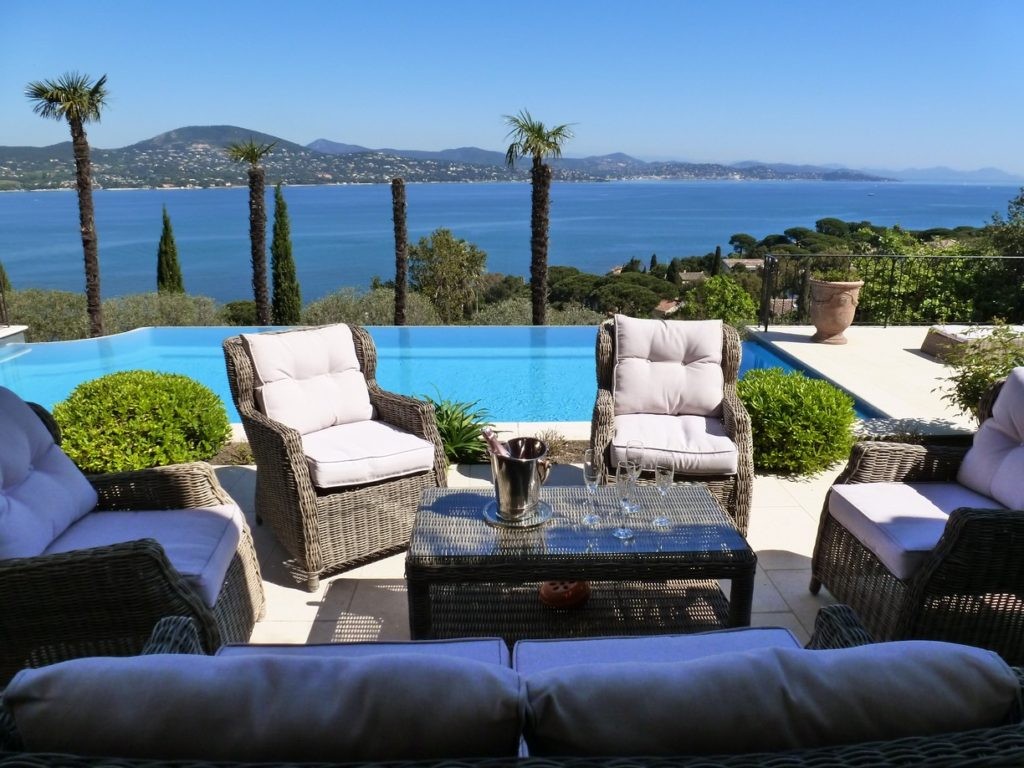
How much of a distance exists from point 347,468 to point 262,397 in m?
0.66

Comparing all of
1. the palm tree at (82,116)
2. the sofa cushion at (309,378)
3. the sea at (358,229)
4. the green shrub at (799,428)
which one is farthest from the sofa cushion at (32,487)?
the sea at (358,229)

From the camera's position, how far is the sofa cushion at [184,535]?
7.58 ft

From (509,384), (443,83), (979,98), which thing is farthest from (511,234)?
(509,384)

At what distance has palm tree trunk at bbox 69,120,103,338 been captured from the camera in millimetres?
12528

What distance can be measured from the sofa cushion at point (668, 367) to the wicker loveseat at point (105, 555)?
2.17m

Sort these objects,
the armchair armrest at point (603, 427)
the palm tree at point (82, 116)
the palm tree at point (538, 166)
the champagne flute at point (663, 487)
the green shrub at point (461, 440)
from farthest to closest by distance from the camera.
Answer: the palm tree at point (82, 116) < the palm tree at point (538, 166) < the green shrub at point (461, 440) < the armchair armrest at point (603, 427) < the champagne flute at point (663, 487)

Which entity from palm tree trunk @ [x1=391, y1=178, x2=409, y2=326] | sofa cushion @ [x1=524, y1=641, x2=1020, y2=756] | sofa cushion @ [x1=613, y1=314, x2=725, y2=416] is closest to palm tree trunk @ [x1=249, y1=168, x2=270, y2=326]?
palm tree trunk @ [x1=391, y1=178, x2=409, y2=326]

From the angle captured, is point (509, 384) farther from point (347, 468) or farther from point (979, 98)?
point (979, 98)

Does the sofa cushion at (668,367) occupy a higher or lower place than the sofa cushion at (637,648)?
higher

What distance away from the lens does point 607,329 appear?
4.13 metres

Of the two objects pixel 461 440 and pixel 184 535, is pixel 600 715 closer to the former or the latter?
pixel 184 535

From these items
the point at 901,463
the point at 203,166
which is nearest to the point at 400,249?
the point at 901,463

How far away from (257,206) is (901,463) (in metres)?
13.2

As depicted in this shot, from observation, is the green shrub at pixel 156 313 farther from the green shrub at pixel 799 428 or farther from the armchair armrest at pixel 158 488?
the green shrub at pixel 799 428
